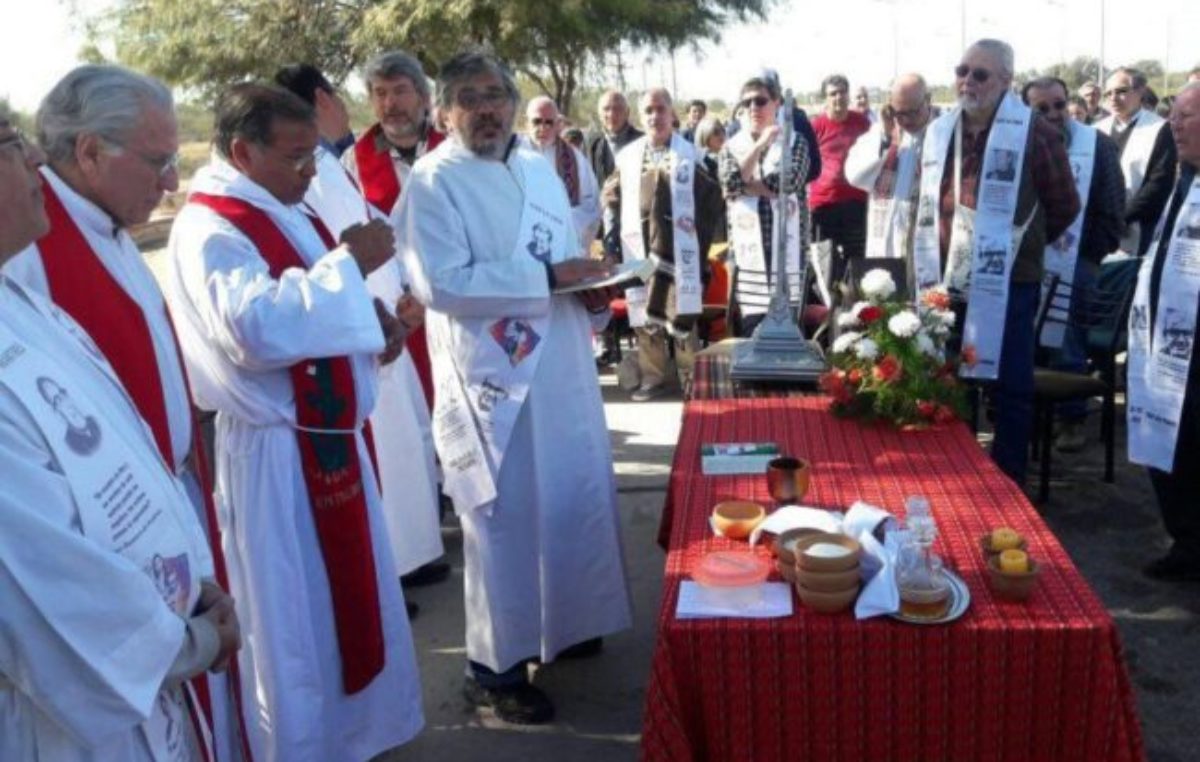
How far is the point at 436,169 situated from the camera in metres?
3.24

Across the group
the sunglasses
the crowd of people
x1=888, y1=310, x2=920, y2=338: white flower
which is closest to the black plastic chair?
the crowd of people

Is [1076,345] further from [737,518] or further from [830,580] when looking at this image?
[830,580]

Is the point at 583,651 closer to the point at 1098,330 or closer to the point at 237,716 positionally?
the point at 237,716

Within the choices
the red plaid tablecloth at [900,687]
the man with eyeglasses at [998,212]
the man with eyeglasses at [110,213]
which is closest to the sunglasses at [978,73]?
the man with eyeglasses at [998,212]

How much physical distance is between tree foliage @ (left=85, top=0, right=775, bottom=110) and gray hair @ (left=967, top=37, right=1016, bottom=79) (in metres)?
13.4

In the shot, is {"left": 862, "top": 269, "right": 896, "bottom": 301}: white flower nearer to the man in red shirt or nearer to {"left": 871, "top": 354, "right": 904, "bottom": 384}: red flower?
{"left": 871, "top": 354, "right": 904, "bottom": 384}: red flower

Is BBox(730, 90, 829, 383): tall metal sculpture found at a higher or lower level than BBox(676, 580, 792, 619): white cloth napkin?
higher

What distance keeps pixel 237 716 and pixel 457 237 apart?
4.83 ft

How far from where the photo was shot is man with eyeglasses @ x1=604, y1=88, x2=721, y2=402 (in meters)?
7.16

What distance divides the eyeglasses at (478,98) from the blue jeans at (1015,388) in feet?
8.73

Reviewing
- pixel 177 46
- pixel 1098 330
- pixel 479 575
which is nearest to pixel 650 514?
pixel 479 575

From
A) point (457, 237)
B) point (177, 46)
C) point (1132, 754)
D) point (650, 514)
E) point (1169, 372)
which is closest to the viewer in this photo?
point (1132, 754)

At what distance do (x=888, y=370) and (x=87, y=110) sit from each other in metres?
2.36

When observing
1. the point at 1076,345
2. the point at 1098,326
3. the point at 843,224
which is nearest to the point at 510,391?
the point at 1076,345
